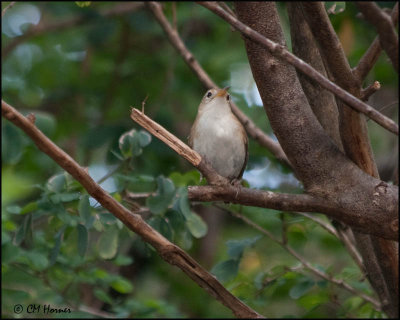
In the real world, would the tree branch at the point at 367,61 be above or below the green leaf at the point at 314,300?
above

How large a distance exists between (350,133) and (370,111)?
2.10 ft

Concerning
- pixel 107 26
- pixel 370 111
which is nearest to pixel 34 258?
pixel 370 111

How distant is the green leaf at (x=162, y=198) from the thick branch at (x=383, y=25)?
5.07 ft

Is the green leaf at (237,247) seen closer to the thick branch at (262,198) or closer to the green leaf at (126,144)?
the green leaf at (126,144)

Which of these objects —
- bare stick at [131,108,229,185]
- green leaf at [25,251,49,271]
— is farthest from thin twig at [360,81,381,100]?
green leaf at [25,251,49,271]

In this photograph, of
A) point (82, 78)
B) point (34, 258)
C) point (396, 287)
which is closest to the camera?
point (396, 287)

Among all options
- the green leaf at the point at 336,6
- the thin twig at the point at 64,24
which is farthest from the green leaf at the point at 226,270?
the thin twig at the point at 64,24

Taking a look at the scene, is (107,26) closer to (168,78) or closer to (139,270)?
(168,78)

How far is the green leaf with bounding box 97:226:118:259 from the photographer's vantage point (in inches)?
140

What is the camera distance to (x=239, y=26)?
2225 millimetres

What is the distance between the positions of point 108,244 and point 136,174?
37.7 inches

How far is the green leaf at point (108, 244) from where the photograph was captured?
11.7 feet

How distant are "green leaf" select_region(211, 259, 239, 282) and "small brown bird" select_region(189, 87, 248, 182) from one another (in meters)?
0.88

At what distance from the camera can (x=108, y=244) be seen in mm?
3568
